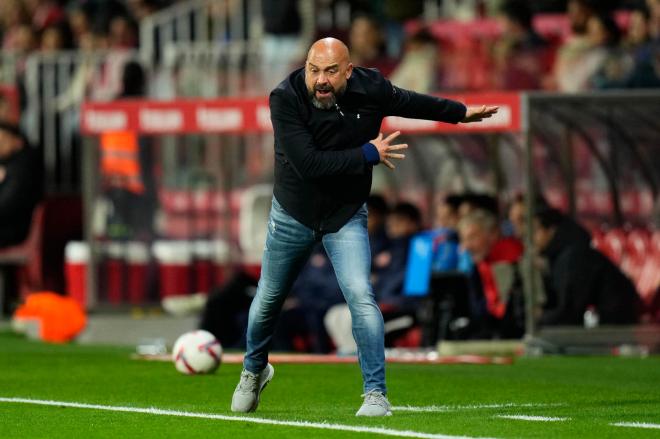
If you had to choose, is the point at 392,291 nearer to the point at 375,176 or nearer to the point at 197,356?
the point at 375,176

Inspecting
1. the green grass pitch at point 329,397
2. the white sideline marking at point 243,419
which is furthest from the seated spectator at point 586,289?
the white sideline marking at point 243,419

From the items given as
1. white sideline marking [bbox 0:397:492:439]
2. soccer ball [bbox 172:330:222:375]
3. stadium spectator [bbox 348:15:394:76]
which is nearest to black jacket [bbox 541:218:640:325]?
soccer ball [bbox 172:330:222:375]

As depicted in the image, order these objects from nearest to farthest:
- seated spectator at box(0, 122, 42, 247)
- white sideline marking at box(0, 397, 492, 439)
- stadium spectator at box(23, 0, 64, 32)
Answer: white sideline marking at box(0, 397, 492, 439), seated spectator at box(0, 122, 42, 247), stadium spectator at box(23, 0, 64, 32)

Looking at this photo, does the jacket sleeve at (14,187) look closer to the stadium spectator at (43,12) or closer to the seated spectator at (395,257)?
the stadium spectator at (43,12)

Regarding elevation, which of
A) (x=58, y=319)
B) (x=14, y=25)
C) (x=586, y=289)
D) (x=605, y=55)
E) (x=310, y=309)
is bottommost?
(x=58, y=319)

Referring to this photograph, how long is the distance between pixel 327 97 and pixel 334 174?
1.31 feet

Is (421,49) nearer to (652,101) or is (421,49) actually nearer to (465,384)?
(652,101)

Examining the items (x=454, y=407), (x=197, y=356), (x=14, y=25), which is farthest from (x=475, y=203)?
(x=14, y=25)

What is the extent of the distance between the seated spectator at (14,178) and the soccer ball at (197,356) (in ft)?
25.8

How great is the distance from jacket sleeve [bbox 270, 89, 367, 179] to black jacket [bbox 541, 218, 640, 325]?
7.19 m

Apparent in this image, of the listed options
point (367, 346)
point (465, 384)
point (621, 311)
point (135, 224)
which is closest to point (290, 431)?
point (367, 346)

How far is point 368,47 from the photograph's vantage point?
2064 cm

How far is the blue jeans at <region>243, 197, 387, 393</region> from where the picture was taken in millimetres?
9828

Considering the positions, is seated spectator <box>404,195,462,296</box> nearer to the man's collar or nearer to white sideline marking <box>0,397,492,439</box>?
white sideline marking <box>0,397,492,439</box>
